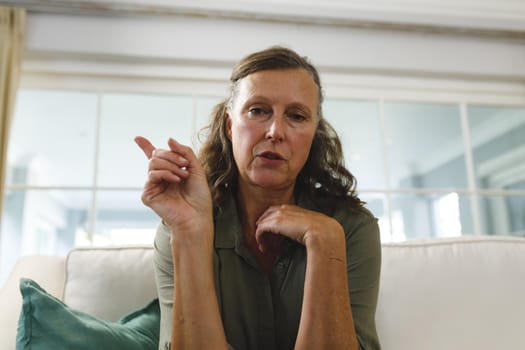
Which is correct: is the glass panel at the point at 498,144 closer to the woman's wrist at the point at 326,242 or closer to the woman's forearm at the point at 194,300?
the woman's wrist at the point at 326,242

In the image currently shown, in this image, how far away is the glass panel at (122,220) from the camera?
2283 mm

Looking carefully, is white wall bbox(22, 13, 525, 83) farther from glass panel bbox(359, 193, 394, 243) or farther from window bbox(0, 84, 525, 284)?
glass panel bbox(359, 193, 394, 243)

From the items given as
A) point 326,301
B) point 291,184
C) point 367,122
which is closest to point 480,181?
point 367,122

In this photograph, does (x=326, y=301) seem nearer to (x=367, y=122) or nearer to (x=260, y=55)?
(x=260, y=55)

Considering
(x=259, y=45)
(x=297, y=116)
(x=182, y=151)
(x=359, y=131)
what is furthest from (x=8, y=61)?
(x=359, y=131)

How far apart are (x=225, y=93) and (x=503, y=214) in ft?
5.16

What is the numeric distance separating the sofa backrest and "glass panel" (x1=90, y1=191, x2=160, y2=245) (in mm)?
1255

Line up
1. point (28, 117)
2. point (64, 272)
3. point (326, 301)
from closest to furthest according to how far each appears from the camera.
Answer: point (326, 301), point (64, 272), point (28, 117)

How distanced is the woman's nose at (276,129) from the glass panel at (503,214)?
5.70ft

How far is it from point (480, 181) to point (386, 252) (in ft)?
4.45

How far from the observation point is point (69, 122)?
238cm

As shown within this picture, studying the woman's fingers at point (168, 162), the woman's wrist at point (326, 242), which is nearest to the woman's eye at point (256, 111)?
the woman's fingers at point (168, 162)

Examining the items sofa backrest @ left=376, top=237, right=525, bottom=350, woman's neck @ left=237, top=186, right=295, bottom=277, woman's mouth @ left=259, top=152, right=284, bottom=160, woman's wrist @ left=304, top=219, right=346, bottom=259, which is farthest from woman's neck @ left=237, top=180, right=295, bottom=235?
sofa backrest @ left=376, top=237, right=525, bottom=350

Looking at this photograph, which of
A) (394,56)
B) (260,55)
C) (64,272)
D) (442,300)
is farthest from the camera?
(394,56)
